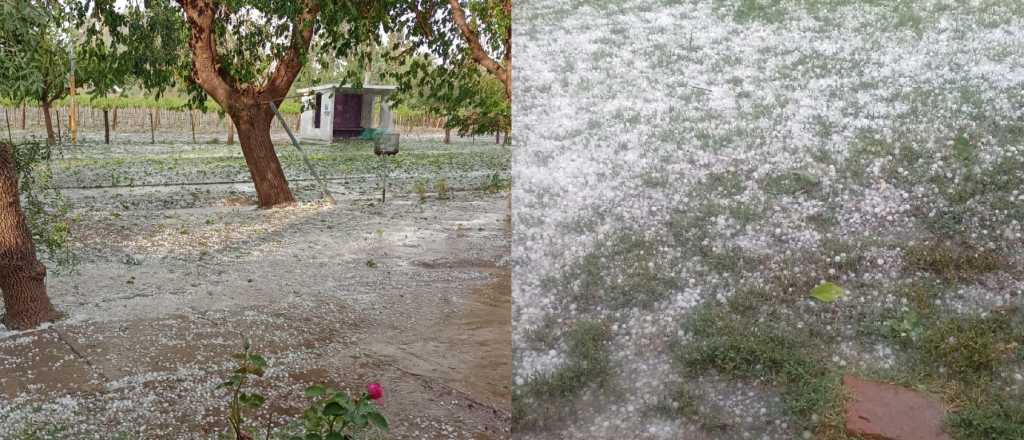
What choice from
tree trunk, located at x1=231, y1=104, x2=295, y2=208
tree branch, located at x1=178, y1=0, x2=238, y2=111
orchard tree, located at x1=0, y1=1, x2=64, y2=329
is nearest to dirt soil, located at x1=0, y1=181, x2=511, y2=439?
orchard tree, located at x1=0, y1=1, x2=64, y2=329

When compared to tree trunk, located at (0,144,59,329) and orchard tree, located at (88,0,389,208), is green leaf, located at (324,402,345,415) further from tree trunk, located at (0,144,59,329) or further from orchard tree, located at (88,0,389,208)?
orchard tree, located at (88,0,389,208)

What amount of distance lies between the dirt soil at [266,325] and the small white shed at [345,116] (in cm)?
433

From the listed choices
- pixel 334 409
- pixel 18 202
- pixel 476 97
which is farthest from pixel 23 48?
pixel 476 97

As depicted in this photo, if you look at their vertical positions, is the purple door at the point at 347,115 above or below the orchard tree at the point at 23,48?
below

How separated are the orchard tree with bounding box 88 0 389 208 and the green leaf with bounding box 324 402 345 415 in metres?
3.70

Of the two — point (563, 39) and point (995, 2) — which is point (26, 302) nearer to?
point (563, 39)

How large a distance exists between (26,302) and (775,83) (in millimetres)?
2941

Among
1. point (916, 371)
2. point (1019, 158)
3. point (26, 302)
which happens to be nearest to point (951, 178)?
point (1019, 158)

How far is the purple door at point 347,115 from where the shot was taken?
10836 millimetres

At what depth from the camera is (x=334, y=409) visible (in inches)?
66.0

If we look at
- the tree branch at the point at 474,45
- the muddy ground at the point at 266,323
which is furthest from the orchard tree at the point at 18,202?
the tree branch at the point at 474,45

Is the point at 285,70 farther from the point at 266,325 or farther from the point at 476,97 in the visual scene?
the point at 266,325

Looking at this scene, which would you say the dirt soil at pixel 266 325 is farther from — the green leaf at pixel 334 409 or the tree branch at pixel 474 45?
the tree branch at pixel 474 45

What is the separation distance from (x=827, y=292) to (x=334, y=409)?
1.52m
